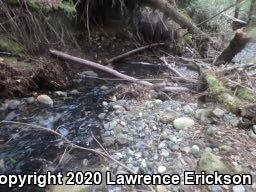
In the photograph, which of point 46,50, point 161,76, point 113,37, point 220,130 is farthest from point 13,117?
point 113,37

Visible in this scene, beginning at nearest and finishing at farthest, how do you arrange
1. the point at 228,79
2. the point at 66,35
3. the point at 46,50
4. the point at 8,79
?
the point at 8,79 → the point at 228,79 → the point at 46,50 → the point at 66,35

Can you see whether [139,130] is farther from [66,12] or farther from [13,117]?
[66,12]

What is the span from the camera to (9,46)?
12.0 feet

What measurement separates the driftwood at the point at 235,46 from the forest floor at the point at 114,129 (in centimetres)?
122

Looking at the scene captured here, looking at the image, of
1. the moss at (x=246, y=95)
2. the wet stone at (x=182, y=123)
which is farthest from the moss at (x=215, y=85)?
the wet stone at (x=182, y=123)

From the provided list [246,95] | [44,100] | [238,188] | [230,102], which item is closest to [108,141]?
[44,100]

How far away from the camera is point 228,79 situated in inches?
144

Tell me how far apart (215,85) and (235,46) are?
4.14ft

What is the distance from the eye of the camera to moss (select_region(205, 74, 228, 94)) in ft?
11.5

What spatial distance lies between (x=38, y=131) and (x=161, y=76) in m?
2.39

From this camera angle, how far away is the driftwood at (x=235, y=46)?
166 inches

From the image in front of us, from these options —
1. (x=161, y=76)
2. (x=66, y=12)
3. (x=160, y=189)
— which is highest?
(x=66, y=12)

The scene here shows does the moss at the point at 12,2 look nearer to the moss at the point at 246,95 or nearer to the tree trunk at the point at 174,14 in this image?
the tree trunk at the point at 174,14

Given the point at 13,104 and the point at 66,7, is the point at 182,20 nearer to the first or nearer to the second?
the point at 66,7
